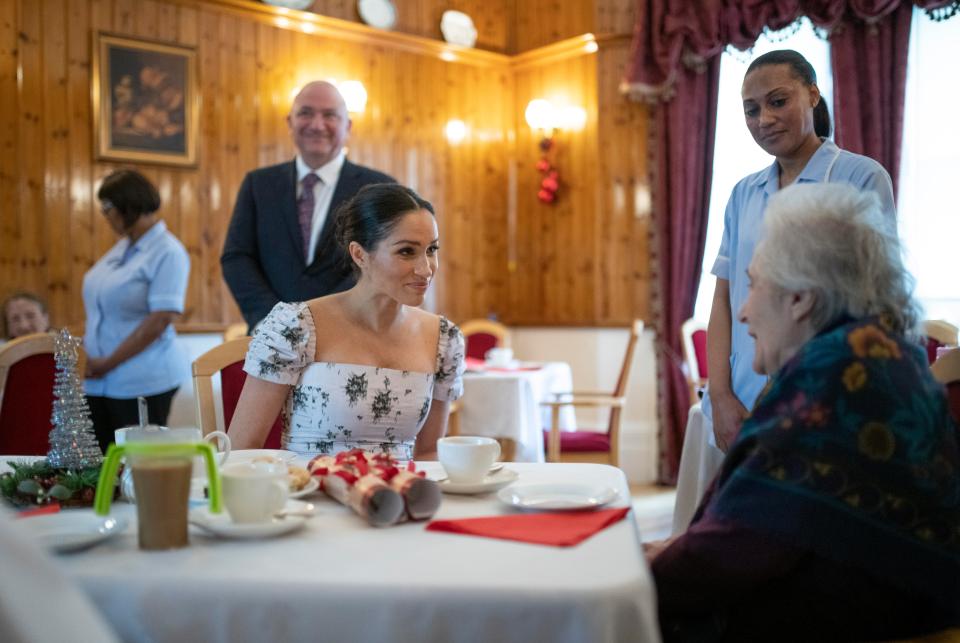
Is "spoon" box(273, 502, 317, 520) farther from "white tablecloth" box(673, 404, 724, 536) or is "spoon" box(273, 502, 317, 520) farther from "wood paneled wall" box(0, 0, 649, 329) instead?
"wood paneled wall" box(0, 0, 649, 329)

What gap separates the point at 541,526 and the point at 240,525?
383 millimetres

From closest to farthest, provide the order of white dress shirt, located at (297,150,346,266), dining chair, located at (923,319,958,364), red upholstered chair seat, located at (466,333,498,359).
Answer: dining chair, located at (923,319,958,364)
white dress shirt, located at (297,150,346,266)
red upholstered chair seat, located at (466,333,498,359)

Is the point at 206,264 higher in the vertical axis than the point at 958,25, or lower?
lower

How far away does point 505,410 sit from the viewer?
4.35 meters

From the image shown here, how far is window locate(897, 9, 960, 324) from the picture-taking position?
479 cm

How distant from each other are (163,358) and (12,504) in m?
2.25

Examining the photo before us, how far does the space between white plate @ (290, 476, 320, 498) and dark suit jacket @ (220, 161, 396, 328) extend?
53.5 inches

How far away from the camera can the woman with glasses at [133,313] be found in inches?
136

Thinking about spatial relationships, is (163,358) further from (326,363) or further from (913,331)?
(913,331)

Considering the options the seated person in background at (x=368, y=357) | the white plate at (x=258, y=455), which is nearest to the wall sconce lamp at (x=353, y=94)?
the seated person in background at (x=368, y=357)

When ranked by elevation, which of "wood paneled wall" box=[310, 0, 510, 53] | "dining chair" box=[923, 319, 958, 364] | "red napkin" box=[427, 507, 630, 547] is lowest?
"red napkin" box=[427, 507, 630, 547]

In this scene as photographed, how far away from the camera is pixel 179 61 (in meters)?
5.22

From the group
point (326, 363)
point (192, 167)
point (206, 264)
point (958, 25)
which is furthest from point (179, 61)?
point (958, 25)

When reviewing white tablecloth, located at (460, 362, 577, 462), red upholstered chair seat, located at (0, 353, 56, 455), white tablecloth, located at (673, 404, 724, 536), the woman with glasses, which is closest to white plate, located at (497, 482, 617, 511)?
white tablecloth, located at (673, 404, 724, 536)
